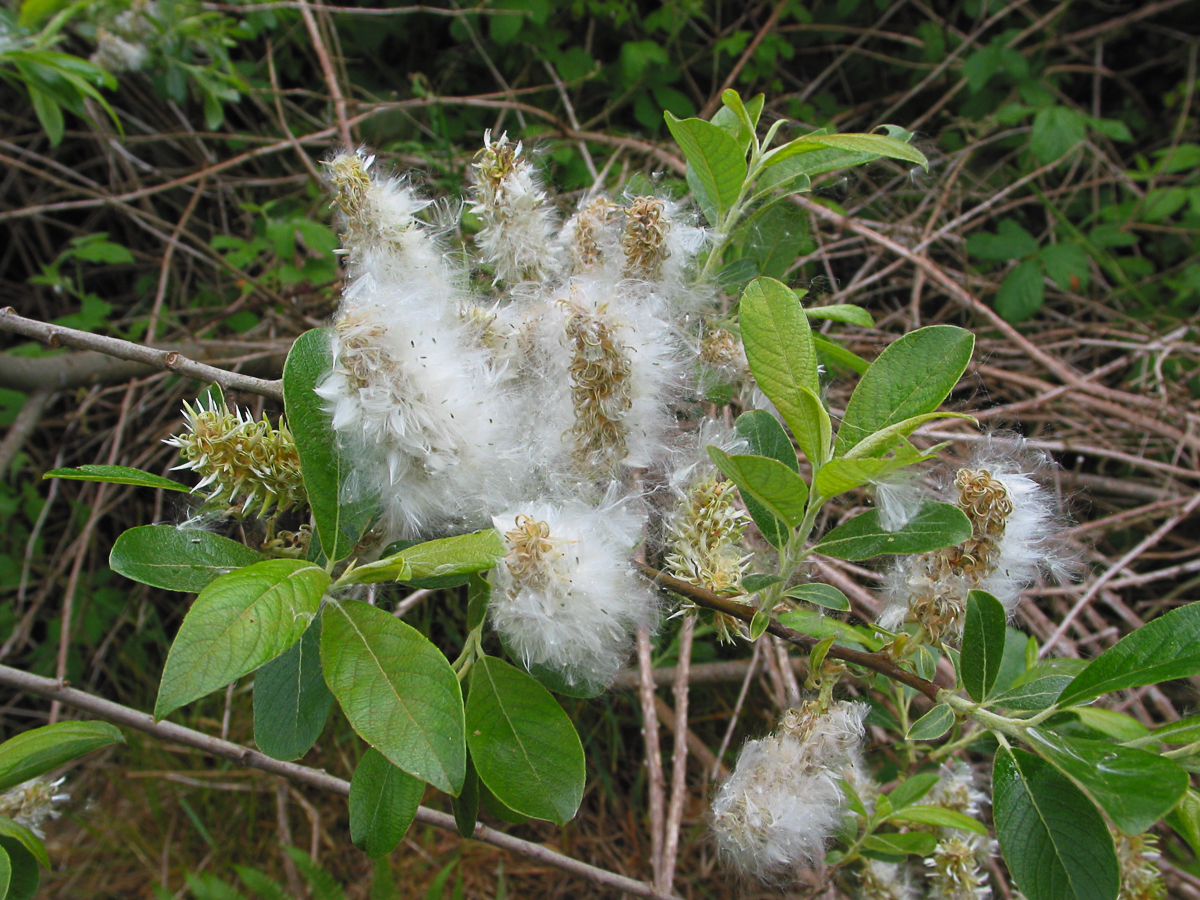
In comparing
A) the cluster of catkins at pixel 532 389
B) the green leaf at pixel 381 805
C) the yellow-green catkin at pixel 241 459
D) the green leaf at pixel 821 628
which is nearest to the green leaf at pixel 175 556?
the yellow-green catkin at pixel 241 459

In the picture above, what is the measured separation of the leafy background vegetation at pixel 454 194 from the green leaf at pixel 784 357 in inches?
30.6

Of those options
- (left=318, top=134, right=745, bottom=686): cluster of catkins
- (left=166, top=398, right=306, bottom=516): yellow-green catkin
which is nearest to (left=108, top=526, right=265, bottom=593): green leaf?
(left=166, top=398, right=306, bottom=516): yellow-green catkin

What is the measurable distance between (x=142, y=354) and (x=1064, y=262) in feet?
8.64

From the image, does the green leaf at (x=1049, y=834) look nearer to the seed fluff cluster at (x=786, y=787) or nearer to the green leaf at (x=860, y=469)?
the seed fluff cluster at (x=786, y=787)

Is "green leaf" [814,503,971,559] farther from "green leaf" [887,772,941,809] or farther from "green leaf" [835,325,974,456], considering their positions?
"green leaf" [887,772,941,809]

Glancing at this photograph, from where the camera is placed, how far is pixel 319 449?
74cm

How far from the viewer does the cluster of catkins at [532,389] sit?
70 cm

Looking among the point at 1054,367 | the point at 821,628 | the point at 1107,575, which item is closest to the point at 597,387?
the point at 821,628

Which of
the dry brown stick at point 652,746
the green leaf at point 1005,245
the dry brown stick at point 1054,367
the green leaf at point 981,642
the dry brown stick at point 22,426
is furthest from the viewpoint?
the green leaf at point 1005,245

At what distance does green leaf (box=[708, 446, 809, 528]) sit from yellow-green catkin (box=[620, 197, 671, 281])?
13.1 inches

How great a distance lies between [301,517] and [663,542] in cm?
49

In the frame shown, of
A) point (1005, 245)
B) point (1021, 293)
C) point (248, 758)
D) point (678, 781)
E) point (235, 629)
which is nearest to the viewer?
point (235, 629)

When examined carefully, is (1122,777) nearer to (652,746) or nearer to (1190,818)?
(1190,818)

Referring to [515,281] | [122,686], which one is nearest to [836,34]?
[515,281]
